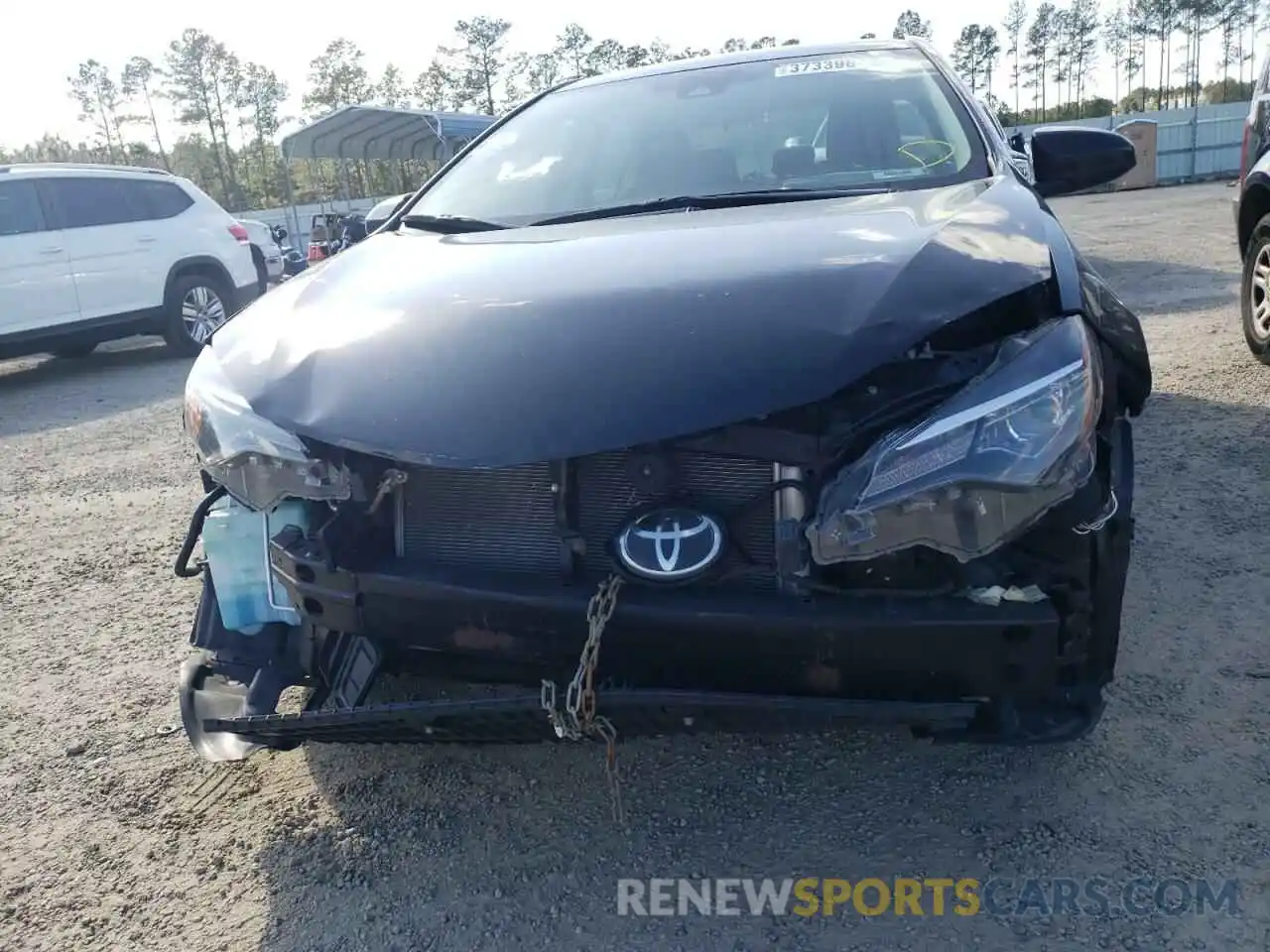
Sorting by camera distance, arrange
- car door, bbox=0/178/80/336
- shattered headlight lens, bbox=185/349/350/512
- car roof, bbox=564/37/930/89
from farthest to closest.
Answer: car door, bbox=0/178/80/336
car roof, bbox=564/37/930/89
shattered headlight lens, bbox=185/349/350/512

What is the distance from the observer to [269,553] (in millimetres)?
1918

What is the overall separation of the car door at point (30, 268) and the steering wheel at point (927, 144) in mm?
7637

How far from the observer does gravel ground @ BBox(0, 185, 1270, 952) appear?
Answer: 1846 mm

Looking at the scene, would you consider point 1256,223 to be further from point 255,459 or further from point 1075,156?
point 255,459

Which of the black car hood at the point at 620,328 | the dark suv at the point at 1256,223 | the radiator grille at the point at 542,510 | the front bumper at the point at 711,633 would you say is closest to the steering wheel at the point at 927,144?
the black car hood at the point at 620,328

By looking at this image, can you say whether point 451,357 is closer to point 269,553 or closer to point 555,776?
point 269,553

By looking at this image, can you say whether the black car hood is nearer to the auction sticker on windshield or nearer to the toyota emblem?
the toyota emblem

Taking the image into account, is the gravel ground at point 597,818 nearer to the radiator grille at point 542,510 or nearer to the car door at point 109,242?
the radiator grille at point 542,510

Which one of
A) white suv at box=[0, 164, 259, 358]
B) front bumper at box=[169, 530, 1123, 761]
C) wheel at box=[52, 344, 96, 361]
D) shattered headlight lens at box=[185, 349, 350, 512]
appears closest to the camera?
front bumper at box=[169, 530, 1123, 761]

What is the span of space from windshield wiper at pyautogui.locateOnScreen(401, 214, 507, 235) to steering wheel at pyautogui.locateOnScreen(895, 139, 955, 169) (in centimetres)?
104

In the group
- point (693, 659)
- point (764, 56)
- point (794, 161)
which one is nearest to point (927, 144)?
point (794, 161)

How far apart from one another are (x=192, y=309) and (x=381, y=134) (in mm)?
9504

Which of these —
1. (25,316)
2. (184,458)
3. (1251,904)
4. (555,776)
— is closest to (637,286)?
(555,776)

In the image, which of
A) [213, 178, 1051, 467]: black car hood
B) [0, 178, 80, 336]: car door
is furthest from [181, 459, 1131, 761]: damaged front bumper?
[0, 178, 80, 336]: car door
